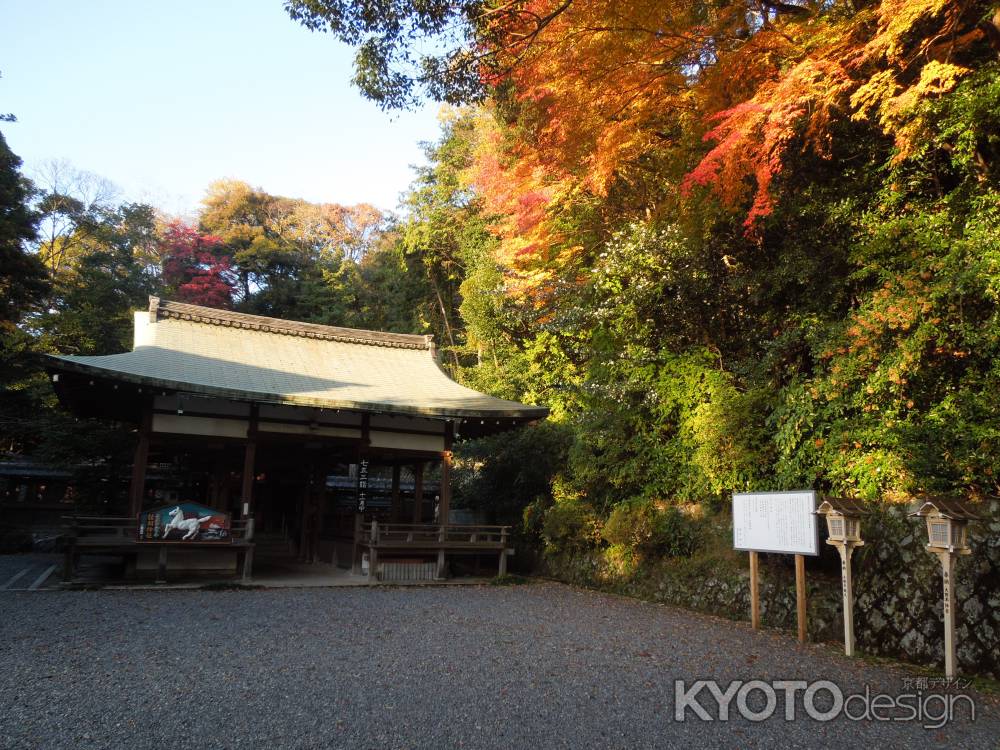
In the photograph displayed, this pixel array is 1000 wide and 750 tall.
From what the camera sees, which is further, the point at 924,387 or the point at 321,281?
the point at 321,281

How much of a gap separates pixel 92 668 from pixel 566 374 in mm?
12151

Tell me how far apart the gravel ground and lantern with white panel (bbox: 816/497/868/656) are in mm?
346

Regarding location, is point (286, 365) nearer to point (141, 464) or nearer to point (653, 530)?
point (141, 464)

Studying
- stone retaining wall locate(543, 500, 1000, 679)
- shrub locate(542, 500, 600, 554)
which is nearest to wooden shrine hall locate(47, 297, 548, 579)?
shrub locate(542, 500, 600, 554)

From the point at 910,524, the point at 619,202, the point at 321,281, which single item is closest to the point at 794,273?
the point at 910,524

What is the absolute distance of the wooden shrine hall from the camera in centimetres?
962

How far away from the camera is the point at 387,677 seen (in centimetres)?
475

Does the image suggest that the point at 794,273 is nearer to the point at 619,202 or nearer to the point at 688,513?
the point at 688,513

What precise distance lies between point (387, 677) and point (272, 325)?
10.5 metres

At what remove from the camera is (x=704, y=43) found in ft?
29.8

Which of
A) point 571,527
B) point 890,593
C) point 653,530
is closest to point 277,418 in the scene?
point 571,527

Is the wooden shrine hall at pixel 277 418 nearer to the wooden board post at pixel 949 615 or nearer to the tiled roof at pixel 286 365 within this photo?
the tiled roof at pixel 286 365

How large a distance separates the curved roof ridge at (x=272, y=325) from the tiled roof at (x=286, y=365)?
2 centimetres

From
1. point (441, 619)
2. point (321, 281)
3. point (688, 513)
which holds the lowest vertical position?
point (441, 619)
